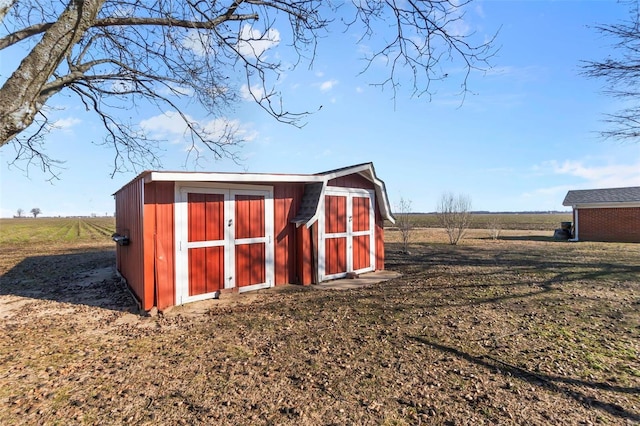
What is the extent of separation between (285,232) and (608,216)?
20.6 meters

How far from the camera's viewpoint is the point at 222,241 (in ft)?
22.6

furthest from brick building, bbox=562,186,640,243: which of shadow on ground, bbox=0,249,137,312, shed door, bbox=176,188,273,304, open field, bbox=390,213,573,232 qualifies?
shadow on ground, bbox=0,249,137,312

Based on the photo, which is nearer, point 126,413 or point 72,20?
point 72,20

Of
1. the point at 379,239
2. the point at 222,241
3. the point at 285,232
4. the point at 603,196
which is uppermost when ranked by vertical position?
the point at 603,196

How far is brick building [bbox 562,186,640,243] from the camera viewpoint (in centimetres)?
1839

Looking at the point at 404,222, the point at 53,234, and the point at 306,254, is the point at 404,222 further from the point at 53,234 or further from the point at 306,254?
the point at 53,234

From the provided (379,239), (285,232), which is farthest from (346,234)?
(285,232)

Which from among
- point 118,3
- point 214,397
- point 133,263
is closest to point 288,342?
point 214,397

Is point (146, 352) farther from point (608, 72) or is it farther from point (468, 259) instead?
point (608, 72)

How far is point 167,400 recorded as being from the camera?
3061 millimetres

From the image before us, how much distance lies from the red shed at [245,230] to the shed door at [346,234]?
1.1 inches

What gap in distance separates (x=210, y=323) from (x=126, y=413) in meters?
2.42

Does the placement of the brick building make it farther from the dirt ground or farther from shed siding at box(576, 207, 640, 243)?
the dirt ground

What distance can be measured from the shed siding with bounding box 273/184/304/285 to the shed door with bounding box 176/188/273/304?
18cm
